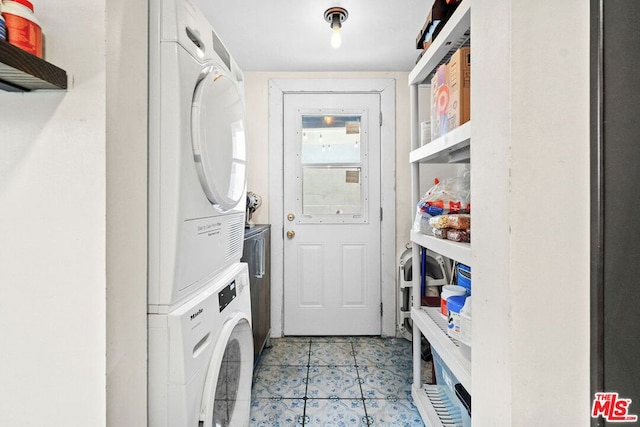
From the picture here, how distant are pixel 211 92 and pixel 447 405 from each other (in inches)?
65.1

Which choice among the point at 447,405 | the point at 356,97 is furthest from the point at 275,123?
the point at 447,405

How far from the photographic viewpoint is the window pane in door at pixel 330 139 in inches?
100.0

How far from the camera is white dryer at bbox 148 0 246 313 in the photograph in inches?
31.7

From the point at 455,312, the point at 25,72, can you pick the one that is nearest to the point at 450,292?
the point at 455,312

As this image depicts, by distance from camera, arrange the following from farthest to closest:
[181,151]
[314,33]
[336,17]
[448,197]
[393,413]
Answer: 1. [314,33]
2. [336,17]
3. [393,413]
4. [448,197]
5. [181,151]

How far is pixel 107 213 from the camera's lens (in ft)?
2.15

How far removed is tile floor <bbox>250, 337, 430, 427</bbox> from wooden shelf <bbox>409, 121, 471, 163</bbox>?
133cm

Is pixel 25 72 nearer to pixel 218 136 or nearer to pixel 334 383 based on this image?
pixel 218 136

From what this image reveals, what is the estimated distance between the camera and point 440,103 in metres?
1.26

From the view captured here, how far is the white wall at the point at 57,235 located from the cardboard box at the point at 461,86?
1042 mm

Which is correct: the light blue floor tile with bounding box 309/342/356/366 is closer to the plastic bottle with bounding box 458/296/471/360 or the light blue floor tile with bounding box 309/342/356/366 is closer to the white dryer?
the plastic bottle with bounding box 458/296/471/360

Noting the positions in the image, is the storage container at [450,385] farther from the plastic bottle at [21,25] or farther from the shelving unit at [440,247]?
the plastic bottle at [21,25]

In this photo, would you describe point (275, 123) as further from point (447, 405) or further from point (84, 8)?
point (447, 405)

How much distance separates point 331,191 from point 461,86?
5.09ft
